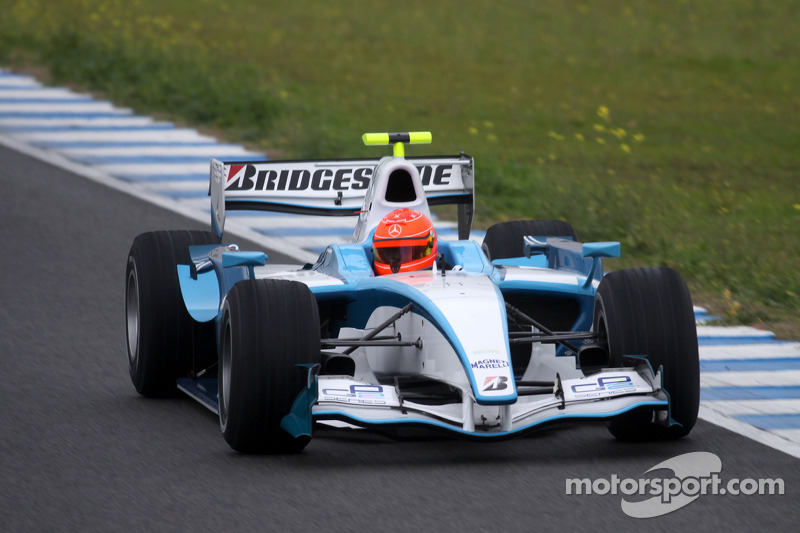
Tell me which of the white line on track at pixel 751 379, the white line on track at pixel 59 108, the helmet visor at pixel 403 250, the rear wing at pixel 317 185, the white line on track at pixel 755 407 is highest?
the rear wing at pixel 317 185

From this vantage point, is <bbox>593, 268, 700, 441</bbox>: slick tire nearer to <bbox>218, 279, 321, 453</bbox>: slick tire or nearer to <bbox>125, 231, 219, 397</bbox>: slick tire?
<bbox>218, 279, 321, 453</bbox>: slick tire

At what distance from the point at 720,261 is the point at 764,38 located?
19013mm

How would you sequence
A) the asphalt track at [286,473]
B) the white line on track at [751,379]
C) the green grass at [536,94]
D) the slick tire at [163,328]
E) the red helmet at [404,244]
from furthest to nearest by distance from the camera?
the green grass at [536,94]
the white line on track at [751,379]
the slick tire at [163,328]
the red helmet at [404,244]
the asphalt track at [286,473]

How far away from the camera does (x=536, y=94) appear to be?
23422 mm

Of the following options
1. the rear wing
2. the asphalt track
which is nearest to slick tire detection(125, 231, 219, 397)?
the asphalt track

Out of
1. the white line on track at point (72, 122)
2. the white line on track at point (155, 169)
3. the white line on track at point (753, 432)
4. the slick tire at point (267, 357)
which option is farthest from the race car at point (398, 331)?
the white line on track at point (72, 122)

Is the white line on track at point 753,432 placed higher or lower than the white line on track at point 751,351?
higher

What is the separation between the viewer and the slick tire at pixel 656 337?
714 cm

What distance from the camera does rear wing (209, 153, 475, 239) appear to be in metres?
9.21

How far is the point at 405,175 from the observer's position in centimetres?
861

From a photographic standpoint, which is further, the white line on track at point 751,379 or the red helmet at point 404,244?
the white line on track at point 751,379

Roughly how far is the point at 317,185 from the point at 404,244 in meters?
1.50

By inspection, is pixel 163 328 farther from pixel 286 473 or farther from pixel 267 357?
pixel 286 473

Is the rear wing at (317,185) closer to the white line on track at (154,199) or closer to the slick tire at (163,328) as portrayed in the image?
the slick tire at (163,328)
